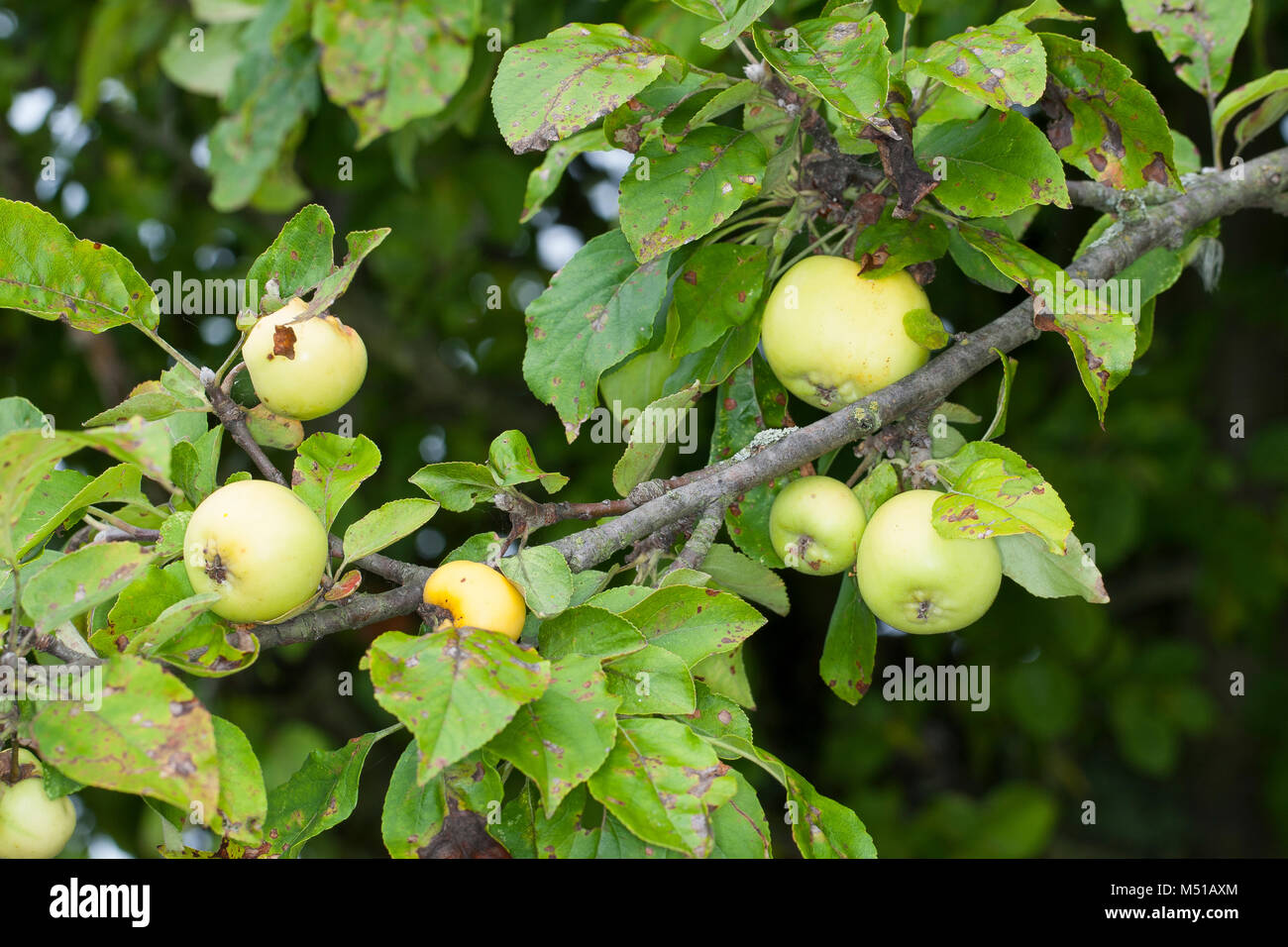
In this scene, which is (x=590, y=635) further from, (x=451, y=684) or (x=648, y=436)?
(x=648, y=436)

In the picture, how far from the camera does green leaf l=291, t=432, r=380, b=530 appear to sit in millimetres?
1126

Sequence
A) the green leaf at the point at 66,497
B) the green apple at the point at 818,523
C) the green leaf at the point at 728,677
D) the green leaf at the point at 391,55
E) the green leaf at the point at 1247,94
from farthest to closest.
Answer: the green leaf at the point at 1247,94 < the green leaf at the point at 728,677 < the green apple at the point at 818,523 < the green leaf at the point at 391,55 < the green leaf at the point at 66,497

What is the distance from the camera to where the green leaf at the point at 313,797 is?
1.12 metres

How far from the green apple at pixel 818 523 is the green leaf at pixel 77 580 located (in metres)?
0.71

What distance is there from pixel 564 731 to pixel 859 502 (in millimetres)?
537

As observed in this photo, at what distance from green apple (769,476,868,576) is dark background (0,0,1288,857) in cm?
132

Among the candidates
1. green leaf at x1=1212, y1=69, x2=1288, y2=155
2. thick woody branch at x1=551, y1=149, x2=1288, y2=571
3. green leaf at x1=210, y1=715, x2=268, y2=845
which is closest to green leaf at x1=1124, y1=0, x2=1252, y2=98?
green leaf at x1=1212, y1=69, x2=1288, y2=155

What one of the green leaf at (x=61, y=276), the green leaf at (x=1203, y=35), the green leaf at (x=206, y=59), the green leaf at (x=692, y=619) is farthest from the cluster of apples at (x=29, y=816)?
the green leaf at (x=1203, y=35)

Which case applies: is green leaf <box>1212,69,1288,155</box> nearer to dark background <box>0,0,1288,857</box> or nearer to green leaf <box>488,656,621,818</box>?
dark background <box>0,0,1288,857</box>

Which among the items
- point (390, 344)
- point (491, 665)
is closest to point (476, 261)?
point (390, 344)

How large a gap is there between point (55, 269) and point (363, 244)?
0.33m

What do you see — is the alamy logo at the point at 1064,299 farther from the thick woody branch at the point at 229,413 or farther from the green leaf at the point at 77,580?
the green leaf at the point at 77,580

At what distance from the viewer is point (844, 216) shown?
4.66 feet

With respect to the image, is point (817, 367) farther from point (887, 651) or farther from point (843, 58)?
point (887, 651)
